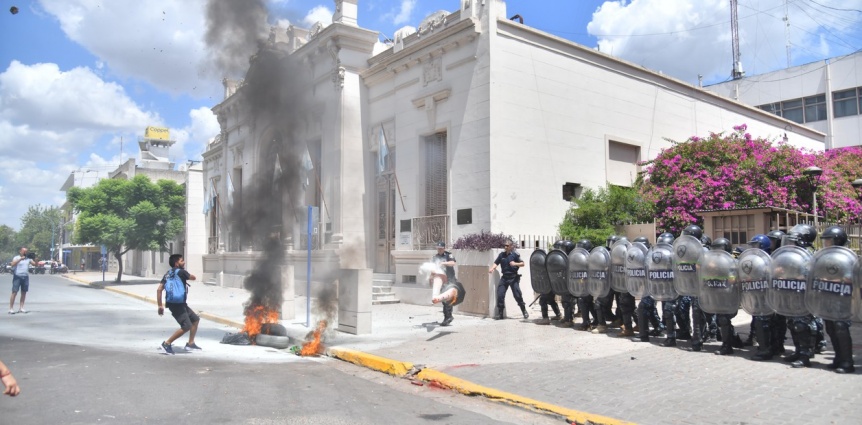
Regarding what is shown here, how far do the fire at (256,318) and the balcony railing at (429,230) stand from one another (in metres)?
5.46

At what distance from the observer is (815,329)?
7.28 metres

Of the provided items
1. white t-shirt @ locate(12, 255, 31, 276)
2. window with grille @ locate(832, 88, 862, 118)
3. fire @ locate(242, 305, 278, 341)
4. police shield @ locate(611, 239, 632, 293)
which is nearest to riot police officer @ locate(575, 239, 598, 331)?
police shield @ locate(611, 239, 632, 293)

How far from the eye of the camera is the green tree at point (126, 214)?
30.6 metres

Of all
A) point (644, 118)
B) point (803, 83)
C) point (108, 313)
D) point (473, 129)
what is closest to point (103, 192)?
point (108, 313)

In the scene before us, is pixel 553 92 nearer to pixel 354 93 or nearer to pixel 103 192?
pixel 354 93

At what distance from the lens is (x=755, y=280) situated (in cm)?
728

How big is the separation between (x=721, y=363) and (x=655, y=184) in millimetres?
9534

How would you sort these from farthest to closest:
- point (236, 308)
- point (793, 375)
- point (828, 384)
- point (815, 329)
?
point (236, 308)
point (815, 329)
point (793, 375)
point (828, 384)

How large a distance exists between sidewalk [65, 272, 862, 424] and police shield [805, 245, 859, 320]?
752mm

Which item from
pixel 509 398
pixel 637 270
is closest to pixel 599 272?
pixel 637 270

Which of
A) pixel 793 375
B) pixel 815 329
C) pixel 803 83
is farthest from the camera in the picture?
pixel 803 83

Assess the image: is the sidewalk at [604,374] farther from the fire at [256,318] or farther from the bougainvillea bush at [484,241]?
the bougainvillea bush at [484,241]

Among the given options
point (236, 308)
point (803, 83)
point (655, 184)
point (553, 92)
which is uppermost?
point (803, 83)

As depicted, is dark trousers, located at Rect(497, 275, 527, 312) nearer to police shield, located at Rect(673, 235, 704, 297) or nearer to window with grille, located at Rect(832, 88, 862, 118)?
police shield, located at Rect(673, 235, 704, 297)
